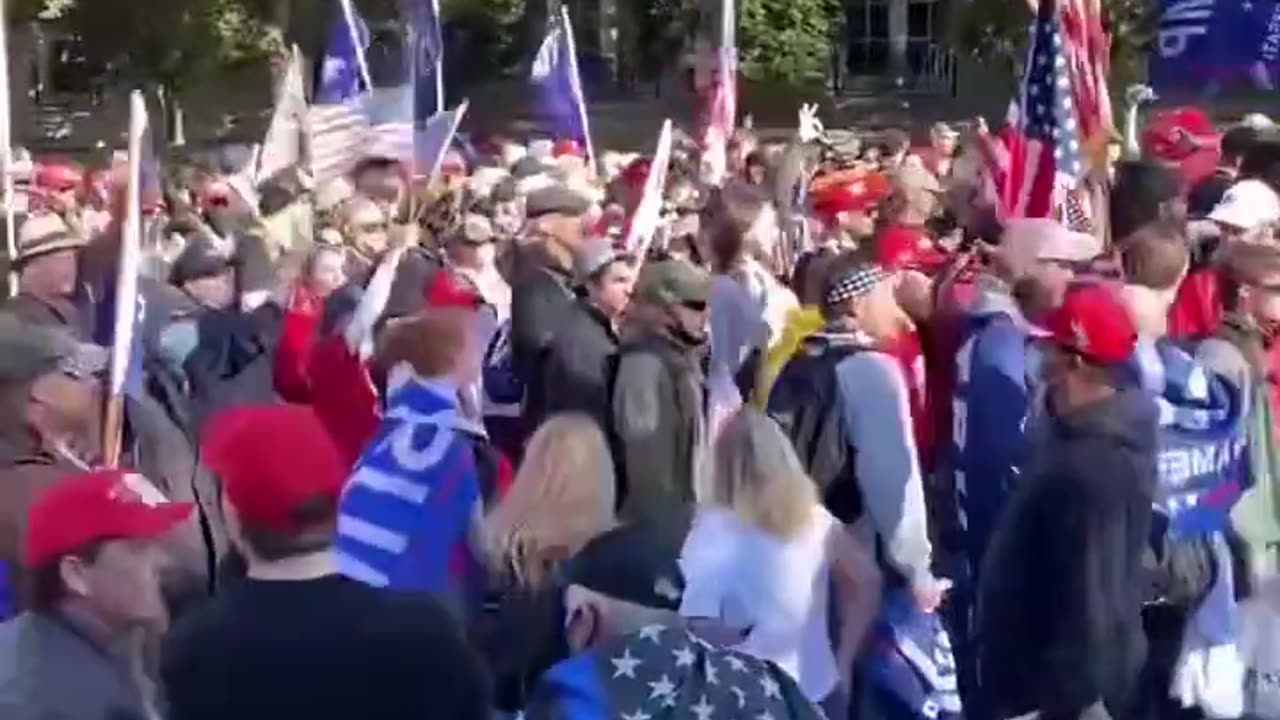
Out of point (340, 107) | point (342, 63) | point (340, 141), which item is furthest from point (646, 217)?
point (342, 63)

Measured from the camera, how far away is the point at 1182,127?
13414 millimetres

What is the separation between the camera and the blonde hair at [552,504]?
557 cm

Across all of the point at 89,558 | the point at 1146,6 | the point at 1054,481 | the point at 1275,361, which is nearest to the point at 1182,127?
the point at 1275,361

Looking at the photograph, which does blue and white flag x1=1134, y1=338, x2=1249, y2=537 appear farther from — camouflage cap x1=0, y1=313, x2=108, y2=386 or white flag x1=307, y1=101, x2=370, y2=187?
white flag x1=307, y1=101, x2=370, y2=187

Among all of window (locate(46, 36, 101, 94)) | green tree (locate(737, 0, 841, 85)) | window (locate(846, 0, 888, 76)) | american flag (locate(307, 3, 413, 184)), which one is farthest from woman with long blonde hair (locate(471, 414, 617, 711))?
window (locate(846, 0, 888, 76))

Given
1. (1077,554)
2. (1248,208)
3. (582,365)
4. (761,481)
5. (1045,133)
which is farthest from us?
(1045,133)

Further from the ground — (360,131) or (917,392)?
(360,131)

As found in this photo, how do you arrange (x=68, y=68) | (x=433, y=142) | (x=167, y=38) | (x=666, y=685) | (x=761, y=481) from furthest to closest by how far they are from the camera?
(x=68, y=68)
(x=167, y=38)
(x=433, y=142)
(x=761, y=481)
(x=666, y=685)

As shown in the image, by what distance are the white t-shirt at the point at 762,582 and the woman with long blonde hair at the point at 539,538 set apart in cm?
23

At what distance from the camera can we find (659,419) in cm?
714

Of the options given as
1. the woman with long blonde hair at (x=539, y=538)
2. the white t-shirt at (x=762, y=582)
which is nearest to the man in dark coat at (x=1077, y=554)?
the white t-shirt at (x=762, y=582)

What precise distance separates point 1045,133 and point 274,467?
5.73 meters

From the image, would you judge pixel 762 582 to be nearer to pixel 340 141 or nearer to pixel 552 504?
pixel 552 504

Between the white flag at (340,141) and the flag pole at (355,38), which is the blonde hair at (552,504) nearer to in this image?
the white flag at (340,141)
